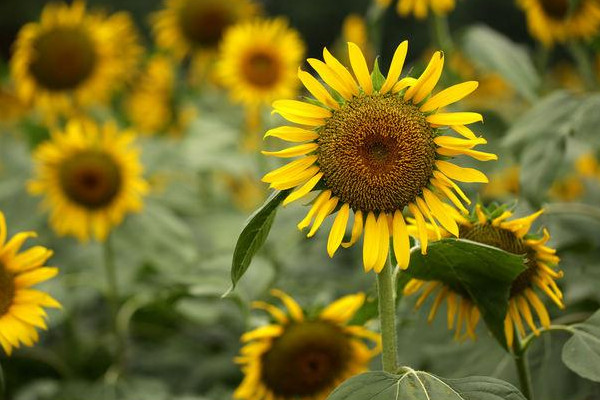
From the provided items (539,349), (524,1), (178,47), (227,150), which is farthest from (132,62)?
(539,349)

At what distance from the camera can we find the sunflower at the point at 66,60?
101 inches

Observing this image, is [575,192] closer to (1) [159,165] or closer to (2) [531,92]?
(2) [531,92]

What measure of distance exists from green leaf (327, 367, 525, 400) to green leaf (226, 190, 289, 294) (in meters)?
0.18

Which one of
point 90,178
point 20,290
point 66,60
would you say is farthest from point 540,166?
point 66,60

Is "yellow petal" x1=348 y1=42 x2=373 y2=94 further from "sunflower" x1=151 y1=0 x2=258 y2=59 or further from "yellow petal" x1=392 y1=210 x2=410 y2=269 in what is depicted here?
"sunflower" x1=151 y1=0 x2=258 y2=59

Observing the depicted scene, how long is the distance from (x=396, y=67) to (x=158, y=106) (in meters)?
2.38

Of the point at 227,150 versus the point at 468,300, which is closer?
the point at 468,300

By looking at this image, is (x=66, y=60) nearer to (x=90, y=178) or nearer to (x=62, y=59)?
(x=62, y=59)

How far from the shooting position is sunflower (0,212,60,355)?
1236 millimetres

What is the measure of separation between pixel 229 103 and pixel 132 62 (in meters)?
0.53

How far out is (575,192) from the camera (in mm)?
2473

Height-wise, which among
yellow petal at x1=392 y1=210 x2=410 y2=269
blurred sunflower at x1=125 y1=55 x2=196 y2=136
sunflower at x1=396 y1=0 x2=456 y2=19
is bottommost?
yellow petal at x1=392 y1=210 x2=410 y2=269

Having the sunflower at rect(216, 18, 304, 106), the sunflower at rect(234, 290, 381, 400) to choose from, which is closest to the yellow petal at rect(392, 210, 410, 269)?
the sunflower at rect(234, 290, 381, 400)

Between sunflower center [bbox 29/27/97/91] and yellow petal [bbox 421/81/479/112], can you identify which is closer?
yellow petal [bbox 421/81/479/112]
